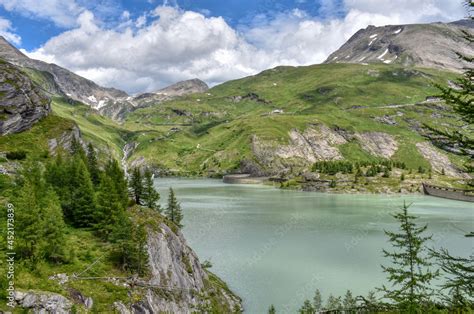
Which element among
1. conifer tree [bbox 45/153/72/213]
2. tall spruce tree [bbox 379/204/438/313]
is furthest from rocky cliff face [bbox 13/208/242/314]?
tall spruce tree [bbox 379/204/438/313]

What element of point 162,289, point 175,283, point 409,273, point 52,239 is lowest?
point 175,283

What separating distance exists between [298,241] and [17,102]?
7357cm

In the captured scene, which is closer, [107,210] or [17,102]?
[107,210]

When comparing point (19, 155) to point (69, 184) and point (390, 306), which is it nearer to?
point (69, 184)

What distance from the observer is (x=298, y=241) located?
83.2 meters

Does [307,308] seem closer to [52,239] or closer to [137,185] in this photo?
[52,239]

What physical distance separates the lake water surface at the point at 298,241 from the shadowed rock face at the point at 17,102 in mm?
46882

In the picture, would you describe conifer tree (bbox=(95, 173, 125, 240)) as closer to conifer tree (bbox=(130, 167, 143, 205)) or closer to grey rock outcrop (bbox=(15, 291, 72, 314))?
grey rock outcrop (bbox=(15, 291, 72, 314))

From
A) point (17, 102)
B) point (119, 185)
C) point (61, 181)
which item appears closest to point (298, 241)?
point (119, 185)

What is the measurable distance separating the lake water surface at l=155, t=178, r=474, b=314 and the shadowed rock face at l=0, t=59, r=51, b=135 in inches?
1846

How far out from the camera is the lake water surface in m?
54.8

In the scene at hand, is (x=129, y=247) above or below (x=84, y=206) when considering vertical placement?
below

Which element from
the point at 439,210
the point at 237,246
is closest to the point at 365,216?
the point at 439,210

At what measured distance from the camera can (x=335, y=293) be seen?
5181 centimetres
